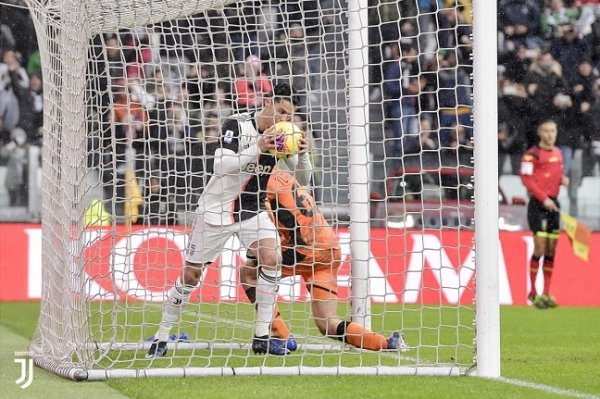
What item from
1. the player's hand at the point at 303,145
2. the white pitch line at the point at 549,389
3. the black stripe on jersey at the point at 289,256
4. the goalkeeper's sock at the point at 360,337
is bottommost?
the white pitch line at the point at 549,389

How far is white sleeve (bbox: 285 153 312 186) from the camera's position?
7.48 metres

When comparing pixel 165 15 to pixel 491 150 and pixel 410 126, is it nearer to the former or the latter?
pixel 491 150

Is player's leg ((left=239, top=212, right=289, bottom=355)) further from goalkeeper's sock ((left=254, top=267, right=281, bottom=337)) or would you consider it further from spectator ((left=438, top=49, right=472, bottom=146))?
spectator ((left=438, top=49, right=472, bottom=146))

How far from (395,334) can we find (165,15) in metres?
2.41

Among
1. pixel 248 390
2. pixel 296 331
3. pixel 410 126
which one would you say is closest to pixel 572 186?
pixel 410 126

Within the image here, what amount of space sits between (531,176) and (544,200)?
1.10ft

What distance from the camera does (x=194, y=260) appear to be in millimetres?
7484

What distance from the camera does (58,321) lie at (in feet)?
23.5

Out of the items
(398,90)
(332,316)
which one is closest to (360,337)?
(332,316)

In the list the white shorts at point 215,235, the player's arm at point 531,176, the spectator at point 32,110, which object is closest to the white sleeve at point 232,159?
the white shorts at point 215,235

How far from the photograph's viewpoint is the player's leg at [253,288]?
26.0 feet

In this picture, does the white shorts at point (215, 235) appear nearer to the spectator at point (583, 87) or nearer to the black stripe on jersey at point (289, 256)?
the black stripe on jersey at point (289, 256)

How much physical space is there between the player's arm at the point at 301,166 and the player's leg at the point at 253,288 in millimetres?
642

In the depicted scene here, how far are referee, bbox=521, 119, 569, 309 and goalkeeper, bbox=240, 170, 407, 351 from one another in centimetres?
601
